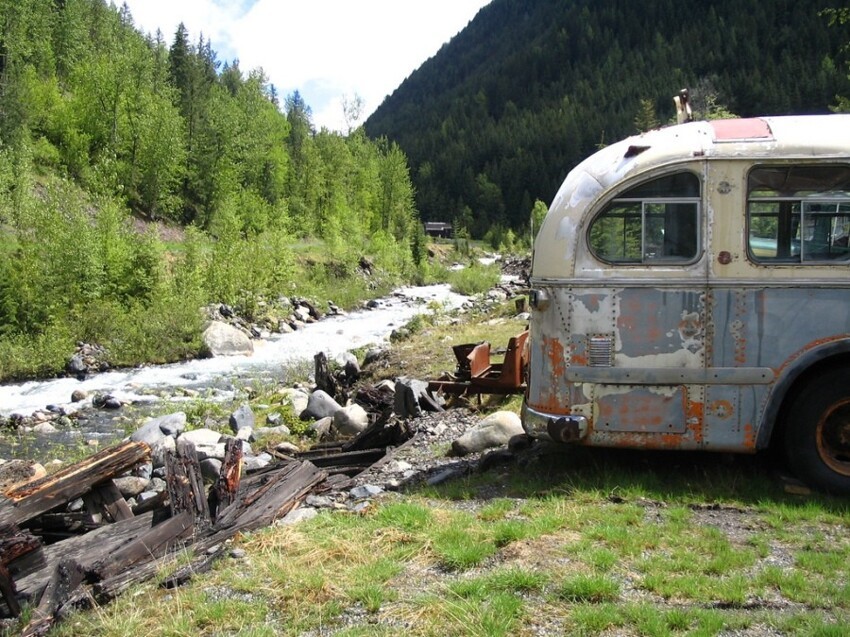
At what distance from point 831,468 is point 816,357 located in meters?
1.10

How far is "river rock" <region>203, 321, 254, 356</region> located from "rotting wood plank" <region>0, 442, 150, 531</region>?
→ 16826 millimetres

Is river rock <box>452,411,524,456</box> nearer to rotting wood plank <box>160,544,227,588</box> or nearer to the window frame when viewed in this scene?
the window frame

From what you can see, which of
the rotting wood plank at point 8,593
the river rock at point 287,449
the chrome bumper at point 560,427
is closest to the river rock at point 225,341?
the river rock at point 287,449

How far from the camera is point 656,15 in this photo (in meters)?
193

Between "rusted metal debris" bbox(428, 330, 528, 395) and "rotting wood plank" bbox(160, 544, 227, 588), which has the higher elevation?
"rusted metal debris" bbox(428, 330, 528, 395)

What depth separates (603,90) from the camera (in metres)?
162

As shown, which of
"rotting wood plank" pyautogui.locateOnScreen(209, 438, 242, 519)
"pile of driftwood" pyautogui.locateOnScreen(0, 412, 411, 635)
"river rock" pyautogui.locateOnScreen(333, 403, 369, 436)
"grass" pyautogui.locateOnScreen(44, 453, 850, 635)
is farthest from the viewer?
"river rock" pyautogui.locateOnScreen(333, 403, 369, 436)

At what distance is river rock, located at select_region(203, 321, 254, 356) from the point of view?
23.6 meters

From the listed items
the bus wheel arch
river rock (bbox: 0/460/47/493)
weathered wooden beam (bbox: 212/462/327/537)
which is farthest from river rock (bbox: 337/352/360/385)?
the bus wheel arch

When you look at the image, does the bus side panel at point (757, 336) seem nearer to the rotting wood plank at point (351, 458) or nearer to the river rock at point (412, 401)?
the rotting wood plank at point (351, 458)

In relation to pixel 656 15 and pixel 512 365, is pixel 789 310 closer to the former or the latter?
pixel 512 365

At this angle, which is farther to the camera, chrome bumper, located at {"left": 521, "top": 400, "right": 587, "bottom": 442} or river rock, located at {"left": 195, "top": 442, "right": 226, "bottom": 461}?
river rock, located at {"left": 195, "top": 442, "right": 226, "bottom": 461}

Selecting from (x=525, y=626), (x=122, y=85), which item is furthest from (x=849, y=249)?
(x=122, y=85)

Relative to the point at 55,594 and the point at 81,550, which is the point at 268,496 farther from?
the point at 55,594
